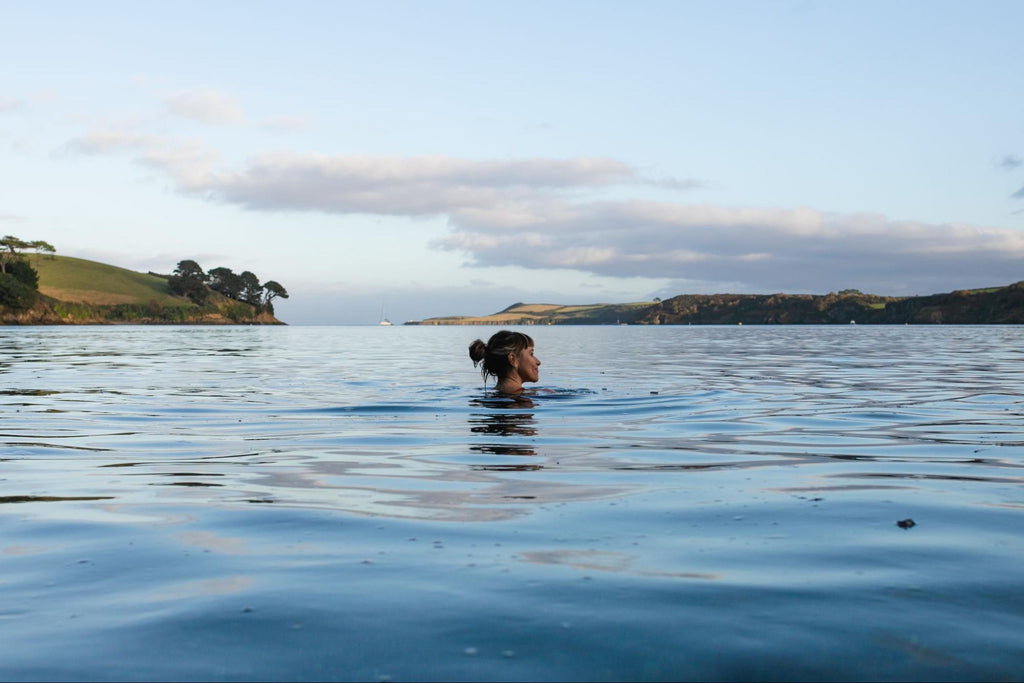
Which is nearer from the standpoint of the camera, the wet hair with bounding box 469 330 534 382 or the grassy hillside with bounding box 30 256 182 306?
the wet hair with bounding box 469 330 534 382

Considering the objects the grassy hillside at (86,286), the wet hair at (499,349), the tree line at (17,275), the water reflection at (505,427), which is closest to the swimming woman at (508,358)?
the wet hair at (499,349)

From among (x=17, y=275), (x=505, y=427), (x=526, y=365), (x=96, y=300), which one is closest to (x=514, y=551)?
Result: (x=505, y=427)

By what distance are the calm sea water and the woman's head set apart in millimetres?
3356

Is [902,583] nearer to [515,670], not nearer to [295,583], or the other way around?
[515,670]

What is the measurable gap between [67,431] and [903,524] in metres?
10.2

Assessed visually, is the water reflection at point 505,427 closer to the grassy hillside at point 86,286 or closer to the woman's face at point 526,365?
the woman's face at point 526,365

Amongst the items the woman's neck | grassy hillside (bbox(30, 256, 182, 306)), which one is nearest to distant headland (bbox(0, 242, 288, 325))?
grassy hillside (bbox(30, 256, 182, 306))

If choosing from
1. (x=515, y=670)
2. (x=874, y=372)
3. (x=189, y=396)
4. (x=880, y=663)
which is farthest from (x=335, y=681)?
(x=874, y=372)

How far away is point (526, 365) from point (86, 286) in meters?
193

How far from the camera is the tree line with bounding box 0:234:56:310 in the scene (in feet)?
429

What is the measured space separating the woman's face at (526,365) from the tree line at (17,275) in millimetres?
138905

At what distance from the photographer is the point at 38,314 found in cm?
14125

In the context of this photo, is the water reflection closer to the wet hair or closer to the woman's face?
the woman's face

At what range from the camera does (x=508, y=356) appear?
15.4m
